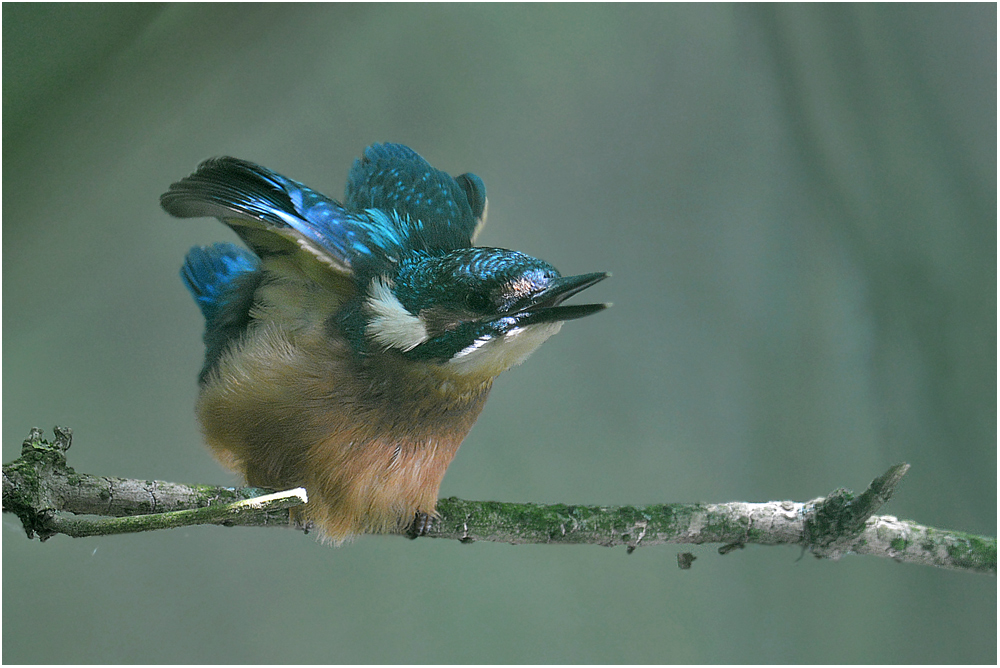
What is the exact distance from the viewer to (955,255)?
3.80 ft

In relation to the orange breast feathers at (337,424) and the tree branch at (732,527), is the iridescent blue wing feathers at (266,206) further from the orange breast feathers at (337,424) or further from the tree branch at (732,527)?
the tree branch at (732,527)

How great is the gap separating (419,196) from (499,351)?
315 mm

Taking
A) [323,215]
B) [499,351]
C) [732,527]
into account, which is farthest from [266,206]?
[732,527]

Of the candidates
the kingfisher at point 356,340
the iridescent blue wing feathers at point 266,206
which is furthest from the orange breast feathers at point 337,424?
the iridescent blue wing feathers at point 266,206

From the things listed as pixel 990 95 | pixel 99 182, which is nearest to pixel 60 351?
pixel 99 182

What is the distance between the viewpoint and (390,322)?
0.83m

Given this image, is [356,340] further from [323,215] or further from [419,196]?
[419,196]

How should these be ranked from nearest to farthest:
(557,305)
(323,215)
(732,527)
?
(557,305) < (323,215) < (732,527)

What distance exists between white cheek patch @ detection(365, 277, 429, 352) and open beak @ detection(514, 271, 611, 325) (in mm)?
119

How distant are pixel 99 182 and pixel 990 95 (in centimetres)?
154

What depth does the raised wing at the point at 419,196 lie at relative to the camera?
962 mm

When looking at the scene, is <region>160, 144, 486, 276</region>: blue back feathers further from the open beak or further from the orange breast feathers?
the open beak

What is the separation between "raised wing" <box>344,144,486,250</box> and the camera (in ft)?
3.16

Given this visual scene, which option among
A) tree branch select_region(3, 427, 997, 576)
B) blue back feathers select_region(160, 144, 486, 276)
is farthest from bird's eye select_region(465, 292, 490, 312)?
tree branch select_region(3, 427, 997, 576)
